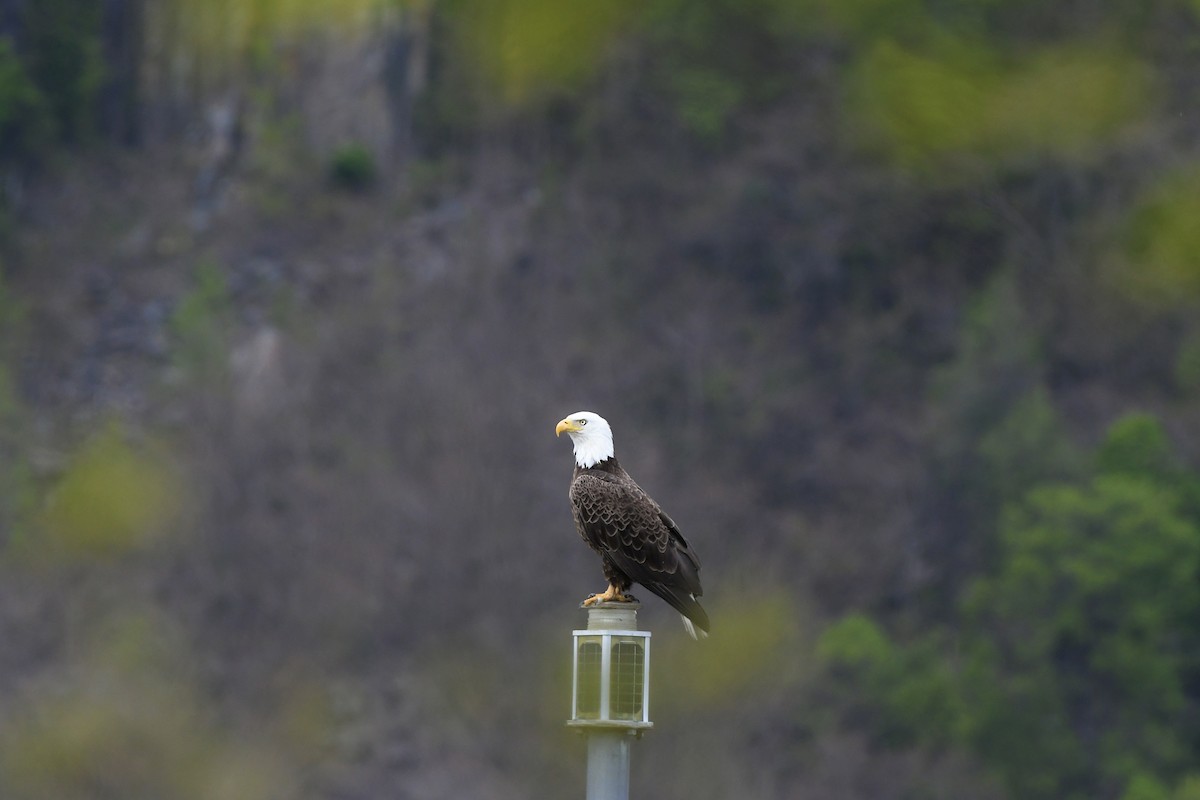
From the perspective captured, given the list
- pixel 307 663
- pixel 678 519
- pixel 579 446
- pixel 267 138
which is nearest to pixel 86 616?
pixel 307 663

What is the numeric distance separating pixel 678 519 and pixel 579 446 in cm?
2524

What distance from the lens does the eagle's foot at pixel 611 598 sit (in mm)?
12980

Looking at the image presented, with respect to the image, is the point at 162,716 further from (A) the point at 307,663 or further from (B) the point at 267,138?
(B) the point at 267,138

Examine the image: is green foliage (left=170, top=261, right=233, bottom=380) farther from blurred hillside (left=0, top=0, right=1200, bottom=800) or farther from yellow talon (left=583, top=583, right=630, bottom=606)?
yellow talon (left=583, top=583, right=630, bottom=606)

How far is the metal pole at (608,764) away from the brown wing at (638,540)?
0.92 m

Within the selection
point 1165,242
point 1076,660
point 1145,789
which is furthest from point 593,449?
point 1165,242

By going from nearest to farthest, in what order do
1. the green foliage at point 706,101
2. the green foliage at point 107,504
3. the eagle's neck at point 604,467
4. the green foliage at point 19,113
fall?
the eagle's neck at point 604,467
the green foliage at point 107,504
the green foliage at point 706,101
the green foliage at point 19,113

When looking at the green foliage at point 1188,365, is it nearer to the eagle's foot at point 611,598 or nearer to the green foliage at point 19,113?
the green foliage at point 19,113

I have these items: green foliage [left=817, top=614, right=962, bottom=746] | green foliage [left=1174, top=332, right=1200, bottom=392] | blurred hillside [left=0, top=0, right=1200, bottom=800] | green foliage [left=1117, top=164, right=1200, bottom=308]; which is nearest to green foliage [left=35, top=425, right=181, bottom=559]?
blurred hillside [left=0, top=0, right=1200, bottom=800]

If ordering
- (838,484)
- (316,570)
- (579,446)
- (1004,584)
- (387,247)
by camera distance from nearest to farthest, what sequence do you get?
(579,446) → (1004,584) → (316,570) → (838,484) → (387,247)

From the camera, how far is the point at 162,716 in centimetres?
3366

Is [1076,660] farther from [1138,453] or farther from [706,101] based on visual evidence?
[706,101]

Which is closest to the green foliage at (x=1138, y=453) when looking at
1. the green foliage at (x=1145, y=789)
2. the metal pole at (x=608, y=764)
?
the green foliage at (x=1145, y=789)

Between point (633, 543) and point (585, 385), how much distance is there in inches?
1184
